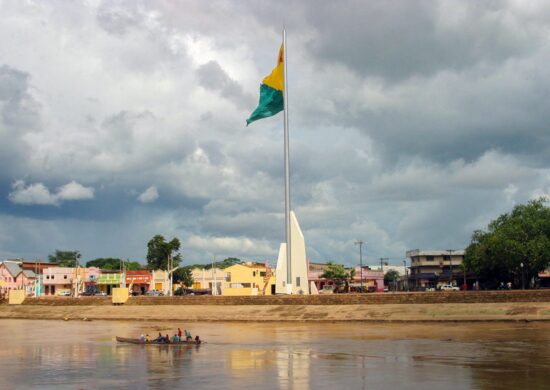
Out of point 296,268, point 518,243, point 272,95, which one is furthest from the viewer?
point 518,243

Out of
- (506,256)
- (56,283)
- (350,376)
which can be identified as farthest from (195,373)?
(56,283)

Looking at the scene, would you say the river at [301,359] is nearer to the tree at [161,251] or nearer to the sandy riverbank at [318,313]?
the sandy riverbank at [318,313]

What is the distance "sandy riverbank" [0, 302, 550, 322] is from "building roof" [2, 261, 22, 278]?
55.7 m

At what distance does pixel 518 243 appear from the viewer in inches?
3209

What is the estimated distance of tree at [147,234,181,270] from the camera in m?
117

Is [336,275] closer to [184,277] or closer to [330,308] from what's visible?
[184,277]

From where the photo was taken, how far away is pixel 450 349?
32.4 meters

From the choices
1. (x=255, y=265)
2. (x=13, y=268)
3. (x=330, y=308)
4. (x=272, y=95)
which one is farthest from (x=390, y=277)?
(x=272, y=95)

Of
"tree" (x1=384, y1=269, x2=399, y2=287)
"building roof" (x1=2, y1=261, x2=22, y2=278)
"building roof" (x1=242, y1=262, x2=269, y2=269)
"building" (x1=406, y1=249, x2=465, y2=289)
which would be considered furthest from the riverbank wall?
"tree" (x1=384, y1=269, x2=399, y2=287)

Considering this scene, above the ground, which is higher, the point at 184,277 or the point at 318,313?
the point at 184,277

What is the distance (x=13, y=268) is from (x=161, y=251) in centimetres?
3142

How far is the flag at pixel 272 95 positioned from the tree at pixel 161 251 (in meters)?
63.4

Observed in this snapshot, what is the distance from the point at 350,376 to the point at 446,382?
3714 mm

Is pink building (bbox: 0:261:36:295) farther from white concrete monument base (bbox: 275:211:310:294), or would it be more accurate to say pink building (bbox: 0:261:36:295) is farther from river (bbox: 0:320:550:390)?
river (bbox: 0:320:550:390)
